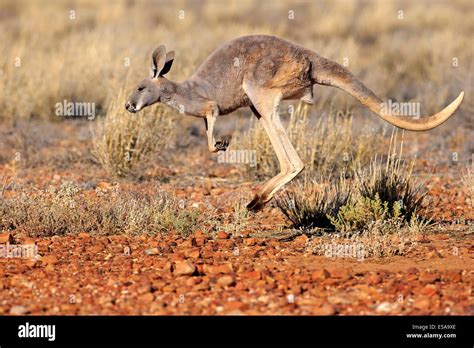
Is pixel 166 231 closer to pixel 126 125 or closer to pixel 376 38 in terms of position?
pixel 126 125

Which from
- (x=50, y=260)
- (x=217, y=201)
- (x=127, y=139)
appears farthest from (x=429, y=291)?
(x=127, y=139)

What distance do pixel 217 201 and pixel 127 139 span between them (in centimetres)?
214

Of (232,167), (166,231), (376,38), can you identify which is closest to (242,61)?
(166,231)

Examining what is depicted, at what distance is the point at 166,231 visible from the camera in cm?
823

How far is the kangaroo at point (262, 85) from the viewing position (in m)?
8.01

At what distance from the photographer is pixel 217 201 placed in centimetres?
980

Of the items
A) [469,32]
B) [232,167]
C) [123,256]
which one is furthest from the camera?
[469,32]

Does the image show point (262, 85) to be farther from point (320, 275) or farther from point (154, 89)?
point (320, 275)

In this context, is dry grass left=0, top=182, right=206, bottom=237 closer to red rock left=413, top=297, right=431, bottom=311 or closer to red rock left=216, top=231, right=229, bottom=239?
red rock left=216, top=231, right=229, bottom=239

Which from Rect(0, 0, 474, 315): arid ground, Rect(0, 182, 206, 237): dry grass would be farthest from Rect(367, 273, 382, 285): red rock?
Rect(0, 182, 206, 237): dry grass

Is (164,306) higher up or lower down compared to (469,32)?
lower down

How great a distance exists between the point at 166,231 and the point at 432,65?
1214 cm

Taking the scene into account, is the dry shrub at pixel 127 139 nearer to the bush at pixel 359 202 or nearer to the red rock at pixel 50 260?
the bush at pixel 359 202

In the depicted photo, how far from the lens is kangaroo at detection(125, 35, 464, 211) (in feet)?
26.3
